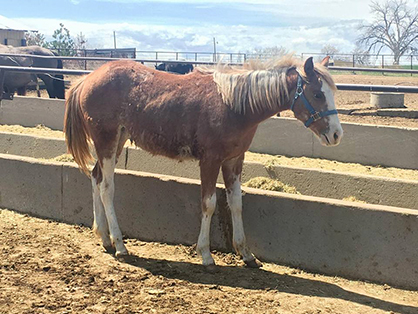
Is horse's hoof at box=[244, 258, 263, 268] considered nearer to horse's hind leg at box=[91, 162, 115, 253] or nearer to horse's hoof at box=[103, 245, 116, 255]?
horse's hoof at box=[103, 245, 116, 255]

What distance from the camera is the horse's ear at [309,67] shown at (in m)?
3.78

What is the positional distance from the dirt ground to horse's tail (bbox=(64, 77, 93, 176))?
887mm

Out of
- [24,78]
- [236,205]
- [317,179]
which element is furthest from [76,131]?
[24,78]

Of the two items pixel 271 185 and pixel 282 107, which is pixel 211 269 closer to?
pixel 282 107

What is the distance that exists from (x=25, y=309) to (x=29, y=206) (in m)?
2.38

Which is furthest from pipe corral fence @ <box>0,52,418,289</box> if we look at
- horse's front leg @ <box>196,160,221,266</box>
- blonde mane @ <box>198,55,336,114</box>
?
blonde mane @ <box>198,55,336,114</box>

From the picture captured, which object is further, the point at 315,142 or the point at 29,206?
the point at 315,142

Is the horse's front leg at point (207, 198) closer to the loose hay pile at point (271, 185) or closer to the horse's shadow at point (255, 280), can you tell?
the horse's shadow at point (255, 280)

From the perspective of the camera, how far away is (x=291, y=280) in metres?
4.01

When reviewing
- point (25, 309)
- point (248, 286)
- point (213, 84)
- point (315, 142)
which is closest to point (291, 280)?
point (248, 286)

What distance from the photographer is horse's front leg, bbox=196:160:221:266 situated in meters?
4.10

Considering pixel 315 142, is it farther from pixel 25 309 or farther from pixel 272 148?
pixel 25 309

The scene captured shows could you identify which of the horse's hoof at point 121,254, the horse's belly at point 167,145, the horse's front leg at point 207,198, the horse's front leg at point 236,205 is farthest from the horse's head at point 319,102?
the horse's hoof at point 121,254

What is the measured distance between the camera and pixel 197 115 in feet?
13.7
